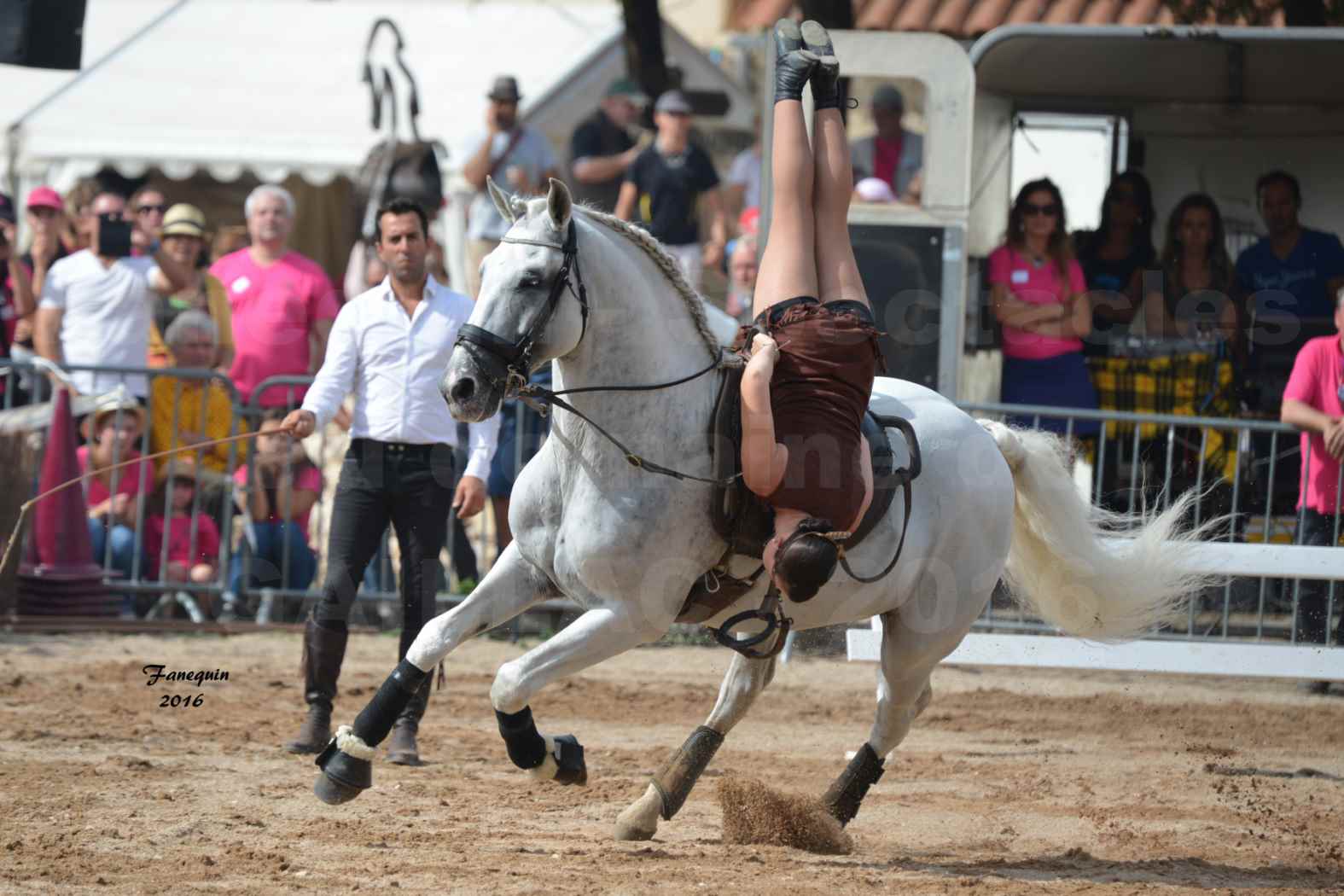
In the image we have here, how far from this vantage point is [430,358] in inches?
306

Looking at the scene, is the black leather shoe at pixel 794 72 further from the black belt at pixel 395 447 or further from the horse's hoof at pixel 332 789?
the horse's hoof at pixel 332 789

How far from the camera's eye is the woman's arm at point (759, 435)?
19.2 ft

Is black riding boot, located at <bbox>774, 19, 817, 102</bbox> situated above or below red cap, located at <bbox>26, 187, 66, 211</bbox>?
above

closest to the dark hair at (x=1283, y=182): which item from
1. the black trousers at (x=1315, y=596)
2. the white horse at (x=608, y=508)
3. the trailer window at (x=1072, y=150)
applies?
the trailer window at (x=1072, y=150)

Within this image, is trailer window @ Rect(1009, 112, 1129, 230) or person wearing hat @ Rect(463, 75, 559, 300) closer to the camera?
trailer window @ Rect(1009, 112, 1129, 230)

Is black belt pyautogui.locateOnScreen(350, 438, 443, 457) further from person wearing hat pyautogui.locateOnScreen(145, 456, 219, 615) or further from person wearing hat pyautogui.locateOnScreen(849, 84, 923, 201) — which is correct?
person wearing hat pyautogui.locateOnScreen(849, 84, 923, 201)

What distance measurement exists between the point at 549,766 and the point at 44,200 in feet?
26.1

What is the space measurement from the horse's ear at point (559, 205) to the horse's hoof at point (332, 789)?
1889 mm

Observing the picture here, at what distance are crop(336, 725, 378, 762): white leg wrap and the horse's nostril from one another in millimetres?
1214

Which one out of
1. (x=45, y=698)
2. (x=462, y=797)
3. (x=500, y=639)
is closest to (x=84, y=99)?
(x=500, y=639)

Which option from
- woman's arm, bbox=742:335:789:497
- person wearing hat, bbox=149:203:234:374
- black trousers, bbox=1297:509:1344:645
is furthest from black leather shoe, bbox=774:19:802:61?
person wearing hat, bbox=149:203:234:374

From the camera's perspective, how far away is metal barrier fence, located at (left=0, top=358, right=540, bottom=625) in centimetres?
1074

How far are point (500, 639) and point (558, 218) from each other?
18.6 ft

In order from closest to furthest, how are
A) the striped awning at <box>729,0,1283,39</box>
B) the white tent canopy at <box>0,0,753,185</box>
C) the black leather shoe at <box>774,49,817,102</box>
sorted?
the black leather shoe at <box>774,49,817,102</box>
the striped awning at <box>729,0,1283,39</box>
the white tent canopy at <box>0,0,753,185</box>
